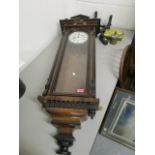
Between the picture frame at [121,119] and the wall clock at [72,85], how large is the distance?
12cm

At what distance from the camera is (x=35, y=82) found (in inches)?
38.2

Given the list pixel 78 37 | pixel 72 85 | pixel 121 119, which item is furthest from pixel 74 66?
pixel 121 119

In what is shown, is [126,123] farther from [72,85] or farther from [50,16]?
[50,16]

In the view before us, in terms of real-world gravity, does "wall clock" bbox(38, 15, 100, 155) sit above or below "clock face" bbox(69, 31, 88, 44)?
below

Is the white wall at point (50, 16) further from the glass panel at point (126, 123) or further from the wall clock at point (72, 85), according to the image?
the glass panel at point (126, 123)

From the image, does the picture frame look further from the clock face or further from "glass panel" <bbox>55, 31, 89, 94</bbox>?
the clock face

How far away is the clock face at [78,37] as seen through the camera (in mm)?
1105

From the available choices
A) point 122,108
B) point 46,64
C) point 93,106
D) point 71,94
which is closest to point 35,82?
point 46,64

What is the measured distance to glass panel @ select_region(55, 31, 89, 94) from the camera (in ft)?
2.77

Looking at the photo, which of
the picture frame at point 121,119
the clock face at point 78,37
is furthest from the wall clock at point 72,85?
the picture frame at point 121,119

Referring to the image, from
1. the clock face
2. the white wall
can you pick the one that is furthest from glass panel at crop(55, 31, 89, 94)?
the white wall

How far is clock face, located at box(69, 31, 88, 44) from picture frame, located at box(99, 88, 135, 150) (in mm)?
414
